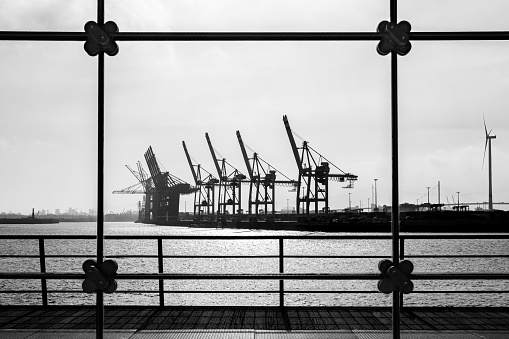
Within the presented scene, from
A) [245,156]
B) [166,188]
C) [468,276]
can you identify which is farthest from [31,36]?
[166,188]

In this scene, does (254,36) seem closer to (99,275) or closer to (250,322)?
(99,275)

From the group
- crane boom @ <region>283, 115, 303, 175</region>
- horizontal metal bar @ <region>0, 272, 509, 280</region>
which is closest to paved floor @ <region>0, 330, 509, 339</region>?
horizontal metal bar @ <region>0, 272, 509, 280</region>

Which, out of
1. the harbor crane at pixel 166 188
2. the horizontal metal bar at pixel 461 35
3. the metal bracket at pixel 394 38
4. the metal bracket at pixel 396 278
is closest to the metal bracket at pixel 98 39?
the metal bracket at pixel 394 38

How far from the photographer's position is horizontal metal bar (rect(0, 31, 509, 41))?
2.24 metres

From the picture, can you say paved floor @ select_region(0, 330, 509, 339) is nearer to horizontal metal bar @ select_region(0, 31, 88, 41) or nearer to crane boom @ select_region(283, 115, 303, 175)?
horizontal metal bar @ select_region(0, 31, 88, 41)

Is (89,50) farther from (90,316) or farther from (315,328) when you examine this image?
(90,316)

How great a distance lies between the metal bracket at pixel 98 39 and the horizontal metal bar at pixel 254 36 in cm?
3

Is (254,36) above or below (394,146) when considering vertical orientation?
above

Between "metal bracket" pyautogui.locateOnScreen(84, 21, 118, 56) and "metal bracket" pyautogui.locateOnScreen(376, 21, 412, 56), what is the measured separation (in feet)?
3.37

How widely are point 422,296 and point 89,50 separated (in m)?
17.4

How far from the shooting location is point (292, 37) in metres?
2.28

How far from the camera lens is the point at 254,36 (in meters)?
2.31

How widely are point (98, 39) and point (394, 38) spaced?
113 cm

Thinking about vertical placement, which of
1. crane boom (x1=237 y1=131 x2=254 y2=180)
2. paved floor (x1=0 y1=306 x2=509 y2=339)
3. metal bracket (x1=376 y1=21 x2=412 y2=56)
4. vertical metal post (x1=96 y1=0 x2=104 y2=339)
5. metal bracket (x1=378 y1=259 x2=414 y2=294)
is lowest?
paved floor (x1=0 y1=306 x2=509 y2=339)
